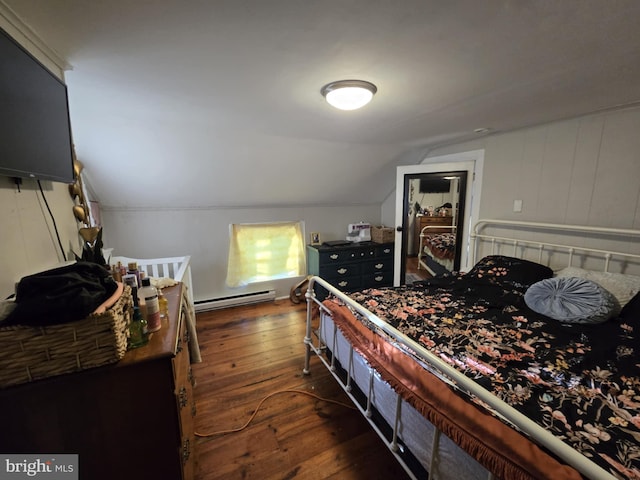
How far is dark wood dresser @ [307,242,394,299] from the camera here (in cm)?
359

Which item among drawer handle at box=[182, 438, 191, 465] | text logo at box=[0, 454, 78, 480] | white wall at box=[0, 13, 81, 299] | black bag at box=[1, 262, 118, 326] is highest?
white wall at box=[0, 13, 81, 299]

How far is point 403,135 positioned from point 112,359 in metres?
2.75

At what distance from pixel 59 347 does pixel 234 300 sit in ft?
8.95

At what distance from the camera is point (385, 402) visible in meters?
1.29

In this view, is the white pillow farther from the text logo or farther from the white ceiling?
the text logo

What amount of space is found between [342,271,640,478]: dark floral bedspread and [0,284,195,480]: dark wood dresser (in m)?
1.21

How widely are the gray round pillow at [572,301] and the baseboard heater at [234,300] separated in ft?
9.39

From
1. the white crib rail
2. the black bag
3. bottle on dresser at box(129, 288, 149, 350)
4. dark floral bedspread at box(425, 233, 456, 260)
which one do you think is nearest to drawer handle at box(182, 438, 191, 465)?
bottle on dresser at box(129, 288, 149, 350)

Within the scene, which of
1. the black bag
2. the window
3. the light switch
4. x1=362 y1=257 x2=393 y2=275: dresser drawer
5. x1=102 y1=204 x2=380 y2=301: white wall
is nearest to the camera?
the black bag

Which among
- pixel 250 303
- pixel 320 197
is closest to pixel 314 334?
pixel 250 303

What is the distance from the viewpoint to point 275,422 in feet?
5.65

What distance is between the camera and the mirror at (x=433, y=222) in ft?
9.81


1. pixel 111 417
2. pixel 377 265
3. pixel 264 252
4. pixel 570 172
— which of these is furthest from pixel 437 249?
pixel 111 417

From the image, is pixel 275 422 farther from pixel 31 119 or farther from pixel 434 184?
pixel 434 184
